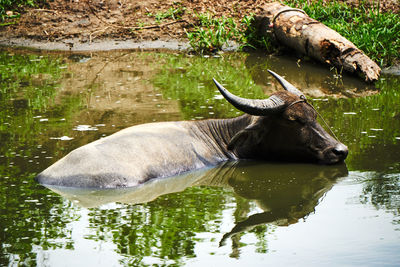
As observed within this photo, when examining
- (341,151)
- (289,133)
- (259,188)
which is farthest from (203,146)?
(341,151)

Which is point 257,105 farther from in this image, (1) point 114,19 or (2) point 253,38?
(1) point 114,19

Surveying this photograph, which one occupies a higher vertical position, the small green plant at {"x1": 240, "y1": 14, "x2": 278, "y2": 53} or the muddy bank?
the small green plant at {"x1": 240, "y1": 14, "x2": 278, "y2": 53}

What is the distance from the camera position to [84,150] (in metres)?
6.95

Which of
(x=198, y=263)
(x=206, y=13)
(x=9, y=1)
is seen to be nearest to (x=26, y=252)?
(x=198, y=263)

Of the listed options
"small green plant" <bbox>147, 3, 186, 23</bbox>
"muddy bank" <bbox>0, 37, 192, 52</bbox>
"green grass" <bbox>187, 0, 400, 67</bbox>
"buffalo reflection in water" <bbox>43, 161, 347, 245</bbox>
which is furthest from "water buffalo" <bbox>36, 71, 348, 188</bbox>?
"small green plant" <bbox>147, 3, 186, 23</bbox>

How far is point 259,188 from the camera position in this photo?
6984 mm

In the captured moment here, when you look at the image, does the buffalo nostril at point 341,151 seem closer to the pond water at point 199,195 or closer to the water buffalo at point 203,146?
the water buffalo at point 203,146

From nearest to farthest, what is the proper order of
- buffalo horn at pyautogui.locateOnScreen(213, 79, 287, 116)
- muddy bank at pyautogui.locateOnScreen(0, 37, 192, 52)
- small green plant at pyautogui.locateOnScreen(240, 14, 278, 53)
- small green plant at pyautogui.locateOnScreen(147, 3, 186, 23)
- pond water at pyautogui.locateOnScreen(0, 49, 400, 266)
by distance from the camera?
pond water at pyautogui.locateOnScreen(0, 49, 400, 266) < buffalo horn at pyautogui.locateOnScreen(213, 79, 287, 116) < small green plant at pyautogui.locateOnScreen(240, 14, 278, 53) < muddy bank at pyautogui.locateOnScreen(0, 37, 192, 52) < small green plant at pyautogui.locateOnScreen(147, 3, 186, 23)

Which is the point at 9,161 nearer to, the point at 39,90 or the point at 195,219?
the point at 195,219

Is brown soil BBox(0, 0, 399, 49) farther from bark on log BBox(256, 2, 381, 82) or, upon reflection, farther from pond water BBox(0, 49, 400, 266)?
pond water BBox(0, 49, 400, 266)

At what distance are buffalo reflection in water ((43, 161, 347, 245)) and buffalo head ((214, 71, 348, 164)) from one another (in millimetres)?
148

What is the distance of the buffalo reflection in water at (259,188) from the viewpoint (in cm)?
621

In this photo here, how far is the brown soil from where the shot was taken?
1561 cm

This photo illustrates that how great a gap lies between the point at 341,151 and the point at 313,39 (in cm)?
533
